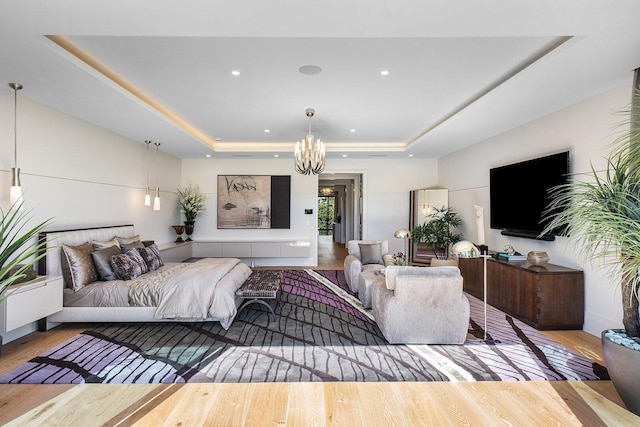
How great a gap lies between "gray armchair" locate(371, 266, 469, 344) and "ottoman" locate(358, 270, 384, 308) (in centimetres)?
103

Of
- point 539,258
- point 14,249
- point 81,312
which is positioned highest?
point 14,249

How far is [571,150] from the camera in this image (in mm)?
3922

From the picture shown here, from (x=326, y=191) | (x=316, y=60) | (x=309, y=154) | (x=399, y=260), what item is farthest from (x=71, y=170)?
(x=326, y=191)

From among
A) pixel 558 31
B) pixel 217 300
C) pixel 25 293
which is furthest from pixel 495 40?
pixel 25 293

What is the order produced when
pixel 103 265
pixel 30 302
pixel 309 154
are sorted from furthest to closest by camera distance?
pixel 309 154, pixel 103 265, pixel 30 302

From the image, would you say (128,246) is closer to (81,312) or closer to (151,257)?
(151,257)

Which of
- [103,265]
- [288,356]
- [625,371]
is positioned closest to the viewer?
[625,371]

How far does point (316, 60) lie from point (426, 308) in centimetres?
269

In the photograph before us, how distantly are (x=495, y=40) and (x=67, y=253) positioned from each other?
503cm

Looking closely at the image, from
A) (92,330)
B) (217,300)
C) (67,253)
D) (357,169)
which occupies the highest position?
(357,169)

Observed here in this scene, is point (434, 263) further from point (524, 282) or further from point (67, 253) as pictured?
point (67, 253)

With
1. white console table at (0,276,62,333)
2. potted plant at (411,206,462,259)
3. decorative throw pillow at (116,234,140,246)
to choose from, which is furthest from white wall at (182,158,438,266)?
white console table at (0,276,62,333)

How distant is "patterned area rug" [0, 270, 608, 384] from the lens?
8.79 ft

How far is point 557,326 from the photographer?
3.74 metres
